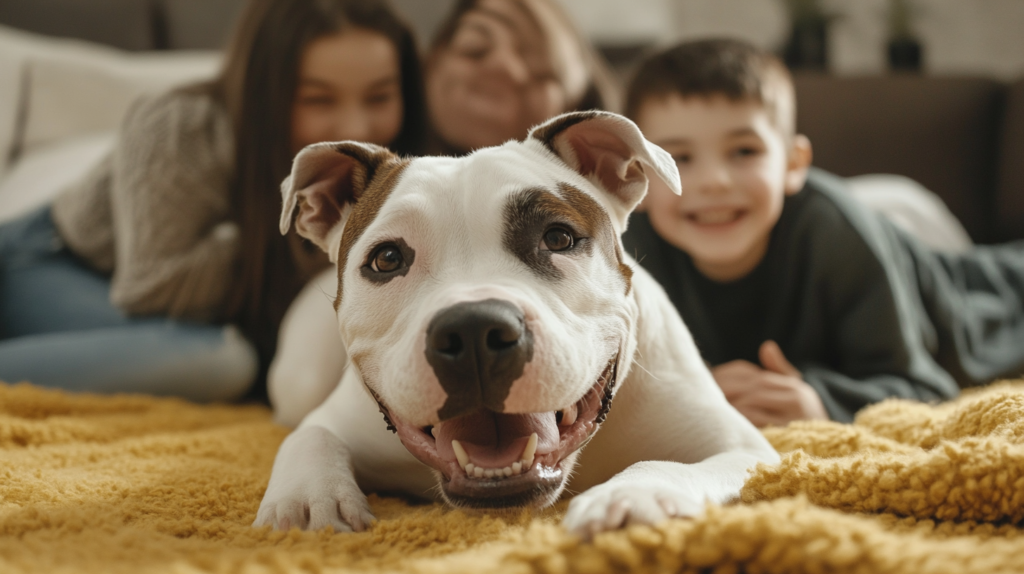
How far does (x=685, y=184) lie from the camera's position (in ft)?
7.34

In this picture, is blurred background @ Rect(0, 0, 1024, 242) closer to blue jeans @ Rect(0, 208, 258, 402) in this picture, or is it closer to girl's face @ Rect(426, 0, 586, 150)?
blue jeans @ Rect(0, 208, 258, 402)

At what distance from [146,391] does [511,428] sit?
1702mm

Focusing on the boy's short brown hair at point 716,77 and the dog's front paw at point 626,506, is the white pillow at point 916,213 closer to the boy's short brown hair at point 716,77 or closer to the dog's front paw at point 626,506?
the boy's short brown hair at point 716,77

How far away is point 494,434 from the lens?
1.13m

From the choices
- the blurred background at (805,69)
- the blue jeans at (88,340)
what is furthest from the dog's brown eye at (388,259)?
the blurred background at (805,69)

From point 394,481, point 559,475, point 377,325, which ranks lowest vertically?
point 394,481

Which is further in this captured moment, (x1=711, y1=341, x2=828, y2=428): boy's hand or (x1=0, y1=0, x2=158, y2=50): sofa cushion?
(x1=0, y1=0, x2=158, y2=50): sofa cushion

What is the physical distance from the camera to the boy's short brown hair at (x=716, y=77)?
2271mm

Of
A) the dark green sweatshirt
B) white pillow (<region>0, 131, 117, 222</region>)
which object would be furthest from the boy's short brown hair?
white pillow (<region>0, 131, 117, 222</region>)

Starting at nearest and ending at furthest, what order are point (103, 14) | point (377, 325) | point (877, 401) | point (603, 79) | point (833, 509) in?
1. point (833, 509)
2. point (377, 325)
3. point (877, 401)
4. point (603, 79)
5. point (103, 14)

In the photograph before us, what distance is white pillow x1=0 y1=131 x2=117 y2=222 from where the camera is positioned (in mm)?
3287

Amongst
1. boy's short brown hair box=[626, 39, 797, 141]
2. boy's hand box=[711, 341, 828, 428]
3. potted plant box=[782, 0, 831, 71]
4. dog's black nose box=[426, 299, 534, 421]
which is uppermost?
potted plant box=[782, 0, 831, 71]

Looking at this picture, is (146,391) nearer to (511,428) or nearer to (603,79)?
(511,428)

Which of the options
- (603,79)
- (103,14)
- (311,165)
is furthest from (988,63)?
(103,14)
